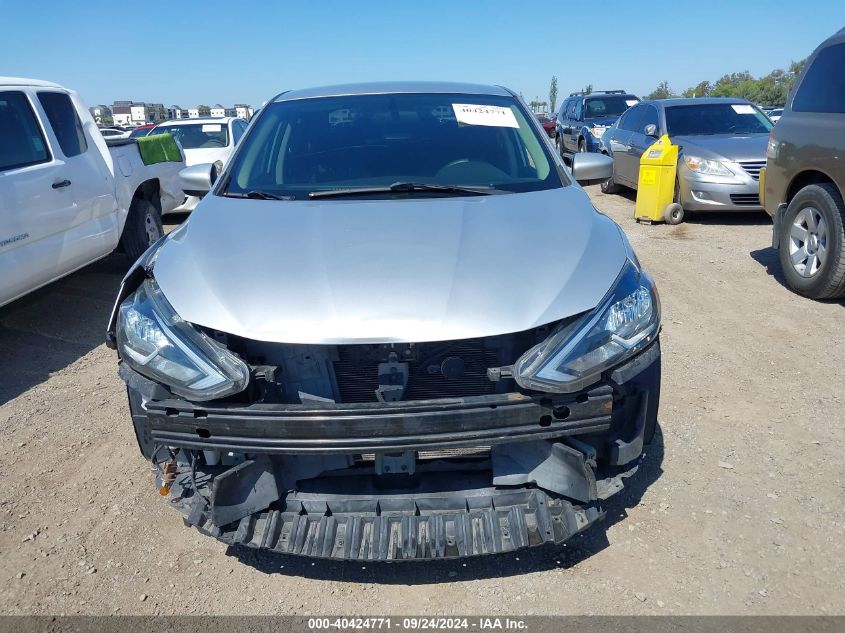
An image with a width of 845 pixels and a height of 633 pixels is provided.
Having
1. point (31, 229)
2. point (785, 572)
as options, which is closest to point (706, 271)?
point (785, 572)

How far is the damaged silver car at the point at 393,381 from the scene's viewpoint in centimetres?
197

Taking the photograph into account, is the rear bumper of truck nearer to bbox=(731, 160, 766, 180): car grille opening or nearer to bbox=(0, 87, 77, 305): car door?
bbox=(0, 87, 77, 305): car door

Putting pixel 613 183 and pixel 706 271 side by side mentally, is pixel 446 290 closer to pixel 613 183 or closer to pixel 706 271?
pixel 706 271

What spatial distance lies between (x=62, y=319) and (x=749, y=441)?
17.0 feet

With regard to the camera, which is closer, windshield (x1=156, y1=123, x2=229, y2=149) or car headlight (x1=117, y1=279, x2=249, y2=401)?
car headlight (x1=117, y1=279, x2=249, y2=401)

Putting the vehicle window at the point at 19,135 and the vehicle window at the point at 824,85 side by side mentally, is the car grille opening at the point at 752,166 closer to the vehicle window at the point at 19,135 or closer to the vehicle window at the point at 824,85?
the vehicle window at the point at 824,85

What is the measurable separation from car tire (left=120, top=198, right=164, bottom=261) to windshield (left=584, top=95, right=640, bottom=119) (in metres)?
10.9

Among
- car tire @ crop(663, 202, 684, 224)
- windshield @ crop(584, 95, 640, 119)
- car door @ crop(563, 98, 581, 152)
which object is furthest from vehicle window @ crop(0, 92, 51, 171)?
windshield @ crop(584, 95, 640, 119)

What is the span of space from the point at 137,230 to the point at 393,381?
5.20 metres

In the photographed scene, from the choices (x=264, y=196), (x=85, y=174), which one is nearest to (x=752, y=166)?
(x=264, y=196)

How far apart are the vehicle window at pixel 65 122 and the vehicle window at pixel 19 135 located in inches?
7.2

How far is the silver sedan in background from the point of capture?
7828mm

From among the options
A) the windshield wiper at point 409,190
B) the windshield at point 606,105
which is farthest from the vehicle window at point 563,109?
the windshield wiper at point 409,190

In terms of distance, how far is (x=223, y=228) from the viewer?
8.50 ft
